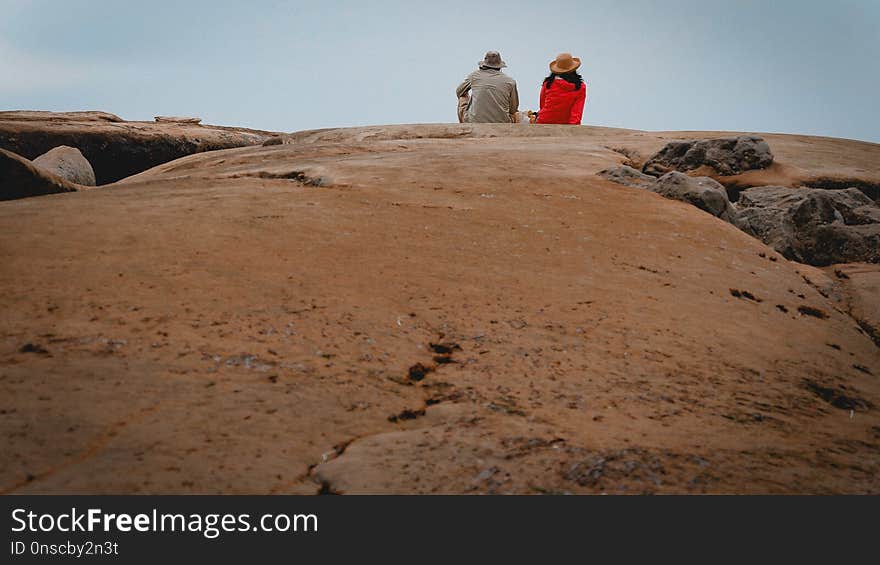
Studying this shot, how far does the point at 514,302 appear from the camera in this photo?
9.61ft

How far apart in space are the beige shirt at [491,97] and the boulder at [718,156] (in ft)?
9.39

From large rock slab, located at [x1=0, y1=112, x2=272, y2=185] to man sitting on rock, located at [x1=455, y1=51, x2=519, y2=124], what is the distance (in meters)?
4.06

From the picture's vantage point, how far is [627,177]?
5.03 meters

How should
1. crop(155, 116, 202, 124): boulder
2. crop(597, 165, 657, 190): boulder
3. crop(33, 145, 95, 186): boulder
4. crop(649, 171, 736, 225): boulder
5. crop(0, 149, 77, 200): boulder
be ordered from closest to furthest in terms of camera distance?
crop(0, 149, 77, 200): boulder → crop(649, 171, 736, 225): boulder → crop(597, 165, 657, 190): boulder → crop(33, 145, 95, 186): boulder → crop(155, 116, 202, 124): boulder

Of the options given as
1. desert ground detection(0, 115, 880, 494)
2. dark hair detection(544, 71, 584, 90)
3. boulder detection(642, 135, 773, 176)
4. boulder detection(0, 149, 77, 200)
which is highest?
dark hair detection(544, 71, 584, 90)

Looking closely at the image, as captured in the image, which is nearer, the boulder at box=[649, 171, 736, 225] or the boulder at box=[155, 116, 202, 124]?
the boulder at box=[649, 171, 736, 225]

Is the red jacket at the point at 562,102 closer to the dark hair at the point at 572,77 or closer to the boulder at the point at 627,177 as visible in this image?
the dark hair at the point at 572,77

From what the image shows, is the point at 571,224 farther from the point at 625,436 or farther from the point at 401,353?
the point at 625,436

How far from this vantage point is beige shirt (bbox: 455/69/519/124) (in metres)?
8.44

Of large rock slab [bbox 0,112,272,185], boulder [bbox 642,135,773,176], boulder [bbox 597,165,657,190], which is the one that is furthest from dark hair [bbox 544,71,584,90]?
large rock slab [bbox 0,112,272,185]

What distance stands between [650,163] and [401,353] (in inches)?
158

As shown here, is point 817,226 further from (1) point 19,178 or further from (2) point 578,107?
(1) point 19,178

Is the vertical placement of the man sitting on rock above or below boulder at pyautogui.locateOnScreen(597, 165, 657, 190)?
above

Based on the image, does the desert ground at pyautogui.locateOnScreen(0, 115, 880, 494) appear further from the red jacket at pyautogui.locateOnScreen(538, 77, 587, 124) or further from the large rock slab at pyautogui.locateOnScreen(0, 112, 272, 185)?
the large rock slab at pyautogui.locateOnScreen(0, 112, 272, 185)
